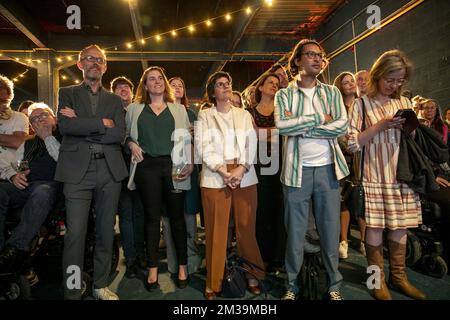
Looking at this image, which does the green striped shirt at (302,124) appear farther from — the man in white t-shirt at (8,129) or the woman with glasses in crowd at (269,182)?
the man in white t-shirt at (8,129)

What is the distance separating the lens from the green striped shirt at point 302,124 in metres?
1.97

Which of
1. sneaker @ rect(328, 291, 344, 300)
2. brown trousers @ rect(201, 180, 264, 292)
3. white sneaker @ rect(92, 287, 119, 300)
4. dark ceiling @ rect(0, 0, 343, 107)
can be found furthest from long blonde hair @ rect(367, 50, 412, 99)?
dark ceiling @ rect(0, 0, 343, 107)

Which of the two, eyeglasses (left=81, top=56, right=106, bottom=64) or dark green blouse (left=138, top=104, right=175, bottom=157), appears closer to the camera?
eyeglasses (left=81, top=56, right=106, bottom=64)

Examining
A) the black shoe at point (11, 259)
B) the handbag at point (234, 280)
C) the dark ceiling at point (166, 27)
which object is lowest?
the handbag at point (234, 280)

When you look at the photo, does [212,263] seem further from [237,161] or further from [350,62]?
[350,62]

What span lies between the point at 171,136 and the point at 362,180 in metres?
1.57

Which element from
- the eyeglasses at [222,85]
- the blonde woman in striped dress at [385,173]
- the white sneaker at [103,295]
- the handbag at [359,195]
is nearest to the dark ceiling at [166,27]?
the eyeglasses at [222,85]

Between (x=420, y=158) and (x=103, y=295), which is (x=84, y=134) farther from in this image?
(x=420, y=158)

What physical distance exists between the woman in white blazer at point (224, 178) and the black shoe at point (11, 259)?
52.6 inches

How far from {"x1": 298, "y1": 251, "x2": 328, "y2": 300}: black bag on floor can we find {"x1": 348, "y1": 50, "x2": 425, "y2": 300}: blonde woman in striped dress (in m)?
0.45

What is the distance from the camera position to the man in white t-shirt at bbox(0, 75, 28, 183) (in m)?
2.53

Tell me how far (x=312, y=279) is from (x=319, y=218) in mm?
432

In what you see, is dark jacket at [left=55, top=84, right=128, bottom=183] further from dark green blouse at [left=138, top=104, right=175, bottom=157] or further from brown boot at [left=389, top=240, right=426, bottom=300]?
brown boot at [left=389, top=240, right=426, bottom=300]

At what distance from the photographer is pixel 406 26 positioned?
408 cm
